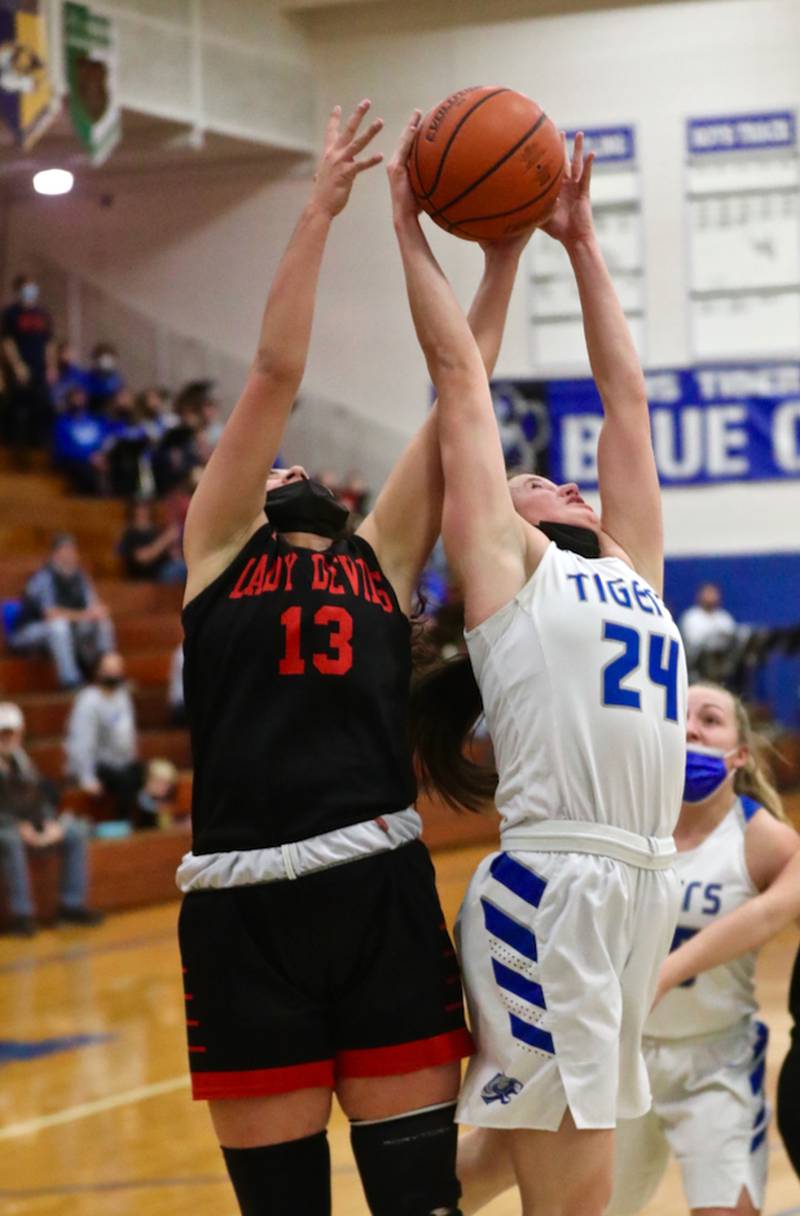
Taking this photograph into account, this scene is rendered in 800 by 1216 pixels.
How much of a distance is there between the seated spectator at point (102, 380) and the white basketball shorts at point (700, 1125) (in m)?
13.9

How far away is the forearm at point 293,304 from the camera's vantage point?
3027mm

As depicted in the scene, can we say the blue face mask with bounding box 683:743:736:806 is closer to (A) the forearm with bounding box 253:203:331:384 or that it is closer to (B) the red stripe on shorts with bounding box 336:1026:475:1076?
(B) the red stripe on shorts with bounding box 336:1026:475:1076

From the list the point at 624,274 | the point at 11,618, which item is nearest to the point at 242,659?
the point at 11,618

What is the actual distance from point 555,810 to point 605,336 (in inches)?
37.9

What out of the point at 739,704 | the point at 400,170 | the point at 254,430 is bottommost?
the point at 739,704

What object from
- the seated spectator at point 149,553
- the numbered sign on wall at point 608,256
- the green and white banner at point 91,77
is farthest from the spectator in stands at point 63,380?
A: the numbered sign on wall at point 608,256

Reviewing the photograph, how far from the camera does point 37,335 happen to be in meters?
16.6

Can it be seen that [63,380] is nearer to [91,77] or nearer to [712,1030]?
[91,77]

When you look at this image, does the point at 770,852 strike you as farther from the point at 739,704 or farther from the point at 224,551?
the point at 224,551

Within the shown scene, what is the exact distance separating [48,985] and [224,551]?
6.28 meters

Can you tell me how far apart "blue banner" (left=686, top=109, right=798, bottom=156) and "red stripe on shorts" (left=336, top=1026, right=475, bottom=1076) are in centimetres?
1613

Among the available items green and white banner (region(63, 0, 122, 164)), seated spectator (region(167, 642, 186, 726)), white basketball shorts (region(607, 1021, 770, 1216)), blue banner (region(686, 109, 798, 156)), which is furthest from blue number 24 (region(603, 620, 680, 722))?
blue banner (region(686, 109, 798, 156))

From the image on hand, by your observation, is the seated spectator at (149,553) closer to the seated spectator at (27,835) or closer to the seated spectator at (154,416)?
the seated spectator at (154,416)

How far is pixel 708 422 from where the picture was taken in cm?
1822
